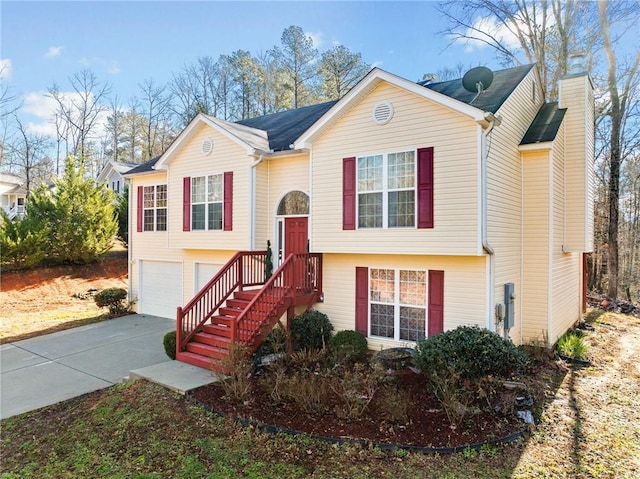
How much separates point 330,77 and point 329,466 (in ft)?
81.7

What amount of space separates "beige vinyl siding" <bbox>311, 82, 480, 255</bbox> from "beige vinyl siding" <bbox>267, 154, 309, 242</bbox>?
1.09 meters

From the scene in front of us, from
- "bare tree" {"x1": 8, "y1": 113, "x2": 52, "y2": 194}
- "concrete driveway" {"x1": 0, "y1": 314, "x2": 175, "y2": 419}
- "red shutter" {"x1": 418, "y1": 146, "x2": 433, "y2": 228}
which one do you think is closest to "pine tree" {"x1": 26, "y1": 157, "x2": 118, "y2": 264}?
"concrete driveway" {"x1": 0, "y1": 314, "x2": 175, "y2": 419}

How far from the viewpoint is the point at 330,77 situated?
2575 centimetres

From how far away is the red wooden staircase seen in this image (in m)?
8.61

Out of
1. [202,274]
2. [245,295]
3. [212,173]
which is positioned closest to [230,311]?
[245,295]

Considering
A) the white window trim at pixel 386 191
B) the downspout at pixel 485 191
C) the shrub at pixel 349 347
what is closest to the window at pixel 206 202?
the white window trim at pixel 386 191

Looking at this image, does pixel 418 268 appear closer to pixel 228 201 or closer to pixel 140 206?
pixel 228 201

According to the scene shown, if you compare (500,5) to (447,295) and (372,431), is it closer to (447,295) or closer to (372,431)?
(447,295)

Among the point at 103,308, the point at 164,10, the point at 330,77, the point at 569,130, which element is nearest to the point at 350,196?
the point at 569,130

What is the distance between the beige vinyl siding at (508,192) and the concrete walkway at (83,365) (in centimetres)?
690

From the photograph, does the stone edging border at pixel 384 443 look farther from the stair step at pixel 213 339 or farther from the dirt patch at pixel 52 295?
the dirt patch at pixel 52 295

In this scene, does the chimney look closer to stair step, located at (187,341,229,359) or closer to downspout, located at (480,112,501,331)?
downspout, located at (480,112,501,331)

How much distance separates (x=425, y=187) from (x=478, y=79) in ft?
11.6

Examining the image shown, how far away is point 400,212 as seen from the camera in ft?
28.9
